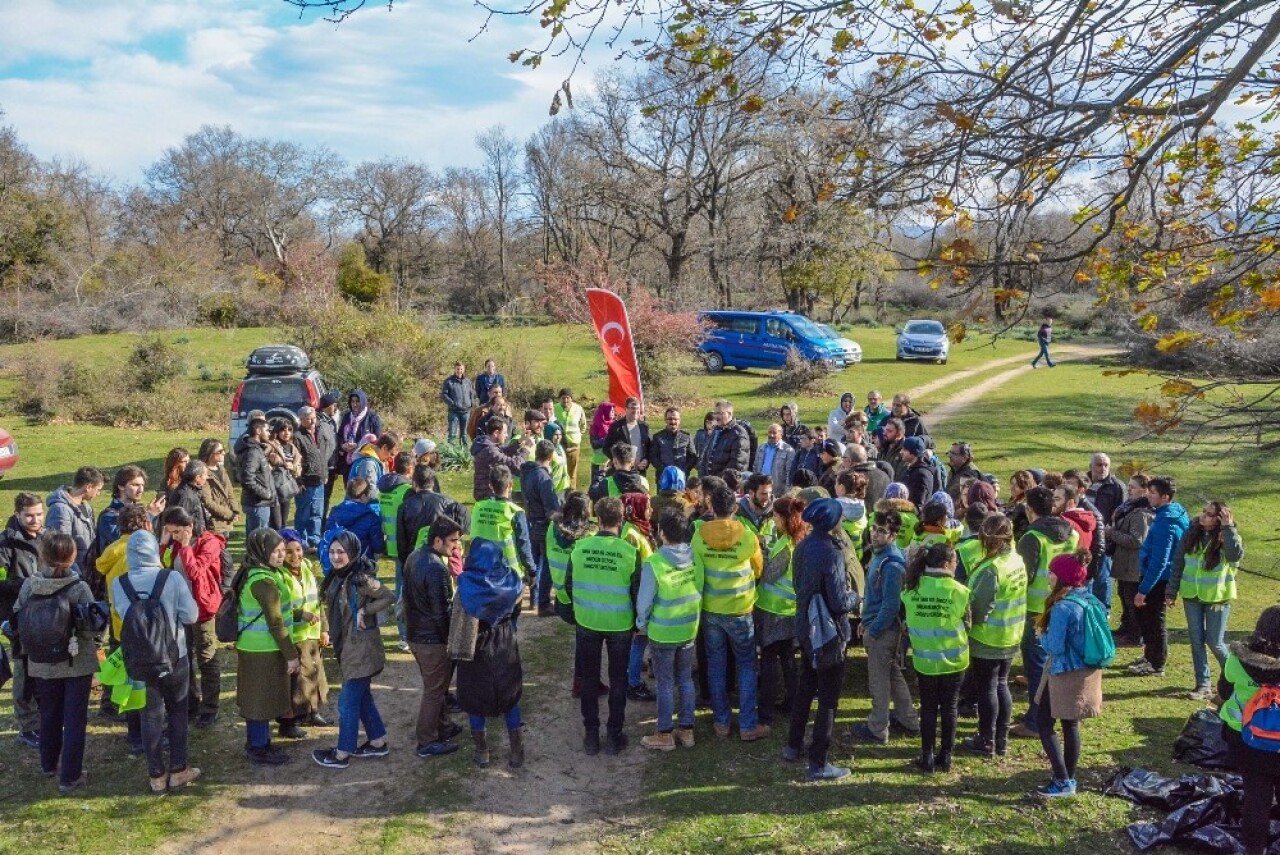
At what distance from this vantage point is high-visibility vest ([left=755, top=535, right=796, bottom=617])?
615cm

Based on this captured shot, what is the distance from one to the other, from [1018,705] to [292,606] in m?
5.18

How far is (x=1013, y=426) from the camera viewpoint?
18750 millimetres

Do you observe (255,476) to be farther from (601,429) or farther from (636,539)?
(636,539)

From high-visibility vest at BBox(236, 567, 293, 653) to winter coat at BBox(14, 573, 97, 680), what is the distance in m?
0.82

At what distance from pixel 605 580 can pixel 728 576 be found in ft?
2.64

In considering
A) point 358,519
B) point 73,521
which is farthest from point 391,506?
point 73,521

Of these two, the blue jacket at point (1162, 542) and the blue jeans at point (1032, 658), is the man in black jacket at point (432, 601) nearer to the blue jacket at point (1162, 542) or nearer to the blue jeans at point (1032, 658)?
the blue jeans at point (1032, 658)

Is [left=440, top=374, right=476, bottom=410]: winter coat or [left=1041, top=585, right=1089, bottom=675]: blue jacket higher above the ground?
[left=440, top=374, right=476, bottom=410]: winter coat

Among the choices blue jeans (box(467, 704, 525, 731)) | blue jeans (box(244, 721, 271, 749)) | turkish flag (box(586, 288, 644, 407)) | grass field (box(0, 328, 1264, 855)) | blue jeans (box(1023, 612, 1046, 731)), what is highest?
turkish flag (box(586, 288, 644, 407))

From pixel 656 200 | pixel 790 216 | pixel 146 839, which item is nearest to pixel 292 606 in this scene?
pixel 146 839

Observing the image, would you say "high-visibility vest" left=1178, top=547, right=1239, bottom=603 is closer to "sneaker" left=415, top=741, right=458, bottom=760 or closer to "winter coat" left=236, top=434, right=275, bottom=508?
"sneaker" left=415, top=741, right=458, bottom=760

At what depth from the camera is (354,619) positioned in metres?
5.73

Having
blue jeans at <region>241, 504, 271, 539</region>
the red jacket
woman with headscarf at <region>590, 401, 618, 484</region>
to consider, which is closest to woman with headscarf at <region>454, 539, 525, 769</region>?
the red jacket

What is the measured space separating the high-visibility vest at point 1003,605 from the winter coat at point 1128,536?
92.7 inches
